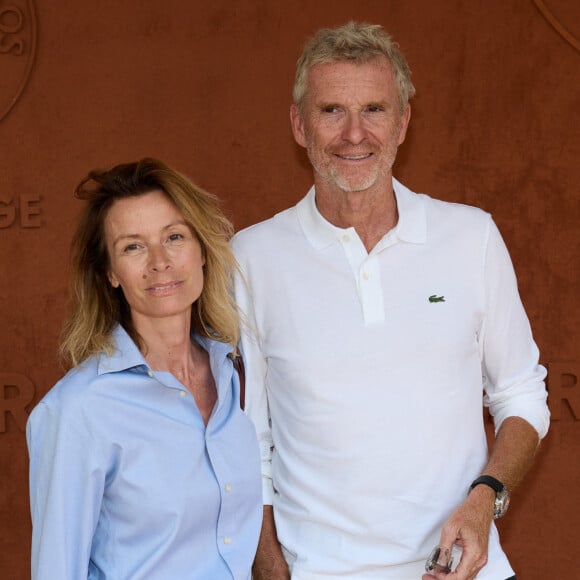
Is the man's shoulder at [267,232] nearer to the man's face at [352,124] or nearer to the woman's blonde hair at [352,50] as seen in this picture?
the man's face at [352,124]

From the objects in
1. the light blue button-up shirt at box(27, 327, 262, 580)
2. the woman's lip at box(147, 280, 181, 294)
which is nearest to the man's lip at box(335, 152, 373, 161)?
the woman's lip at box(147, 280, 181, 294)

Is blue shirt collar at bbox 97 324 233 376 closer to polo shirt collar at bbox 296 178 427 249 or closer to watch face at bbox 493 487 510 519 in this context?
polo shirt collar at bbox 296 178 427 249

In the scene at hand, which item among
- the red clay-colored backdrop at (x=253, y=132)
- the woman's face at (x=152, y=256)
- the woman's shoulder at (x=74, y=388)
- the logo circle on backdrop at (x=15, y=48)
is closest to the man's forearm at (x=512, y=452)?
the woman's face at (x=152, y=256)

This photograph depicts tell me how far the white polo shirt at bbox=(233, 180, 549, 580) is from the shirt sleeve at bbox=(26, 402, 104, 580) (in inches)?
17.7

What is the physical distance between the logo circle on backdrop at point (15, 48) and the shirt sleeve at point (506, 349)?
2113 millimetres

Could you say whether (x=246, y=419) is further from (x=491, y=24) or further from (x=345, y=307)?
(x=491, y=24)

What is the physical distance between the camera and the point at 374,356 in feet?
6.81

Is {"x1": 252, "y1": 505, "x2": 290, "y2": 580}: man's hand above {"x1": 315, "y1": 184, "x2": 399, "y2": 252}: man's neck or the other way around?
the other way around

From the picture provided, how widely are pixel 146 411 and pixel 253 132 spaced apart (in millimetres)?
2019

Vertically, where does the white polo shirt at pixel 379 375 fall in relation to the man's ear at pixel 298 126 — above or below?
below

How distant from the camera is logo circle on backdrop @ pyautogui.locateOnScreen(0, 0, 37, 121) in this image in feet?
12.0

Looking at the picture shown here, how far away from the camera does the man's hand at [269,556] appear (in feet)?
7.00

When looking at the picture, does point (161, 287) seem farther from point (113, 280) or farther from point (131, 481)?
point (131, 481)

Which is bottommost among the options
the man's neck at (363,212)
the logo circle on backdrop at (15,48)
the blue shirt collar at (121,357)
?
the blue shirt collar at (121,357)
